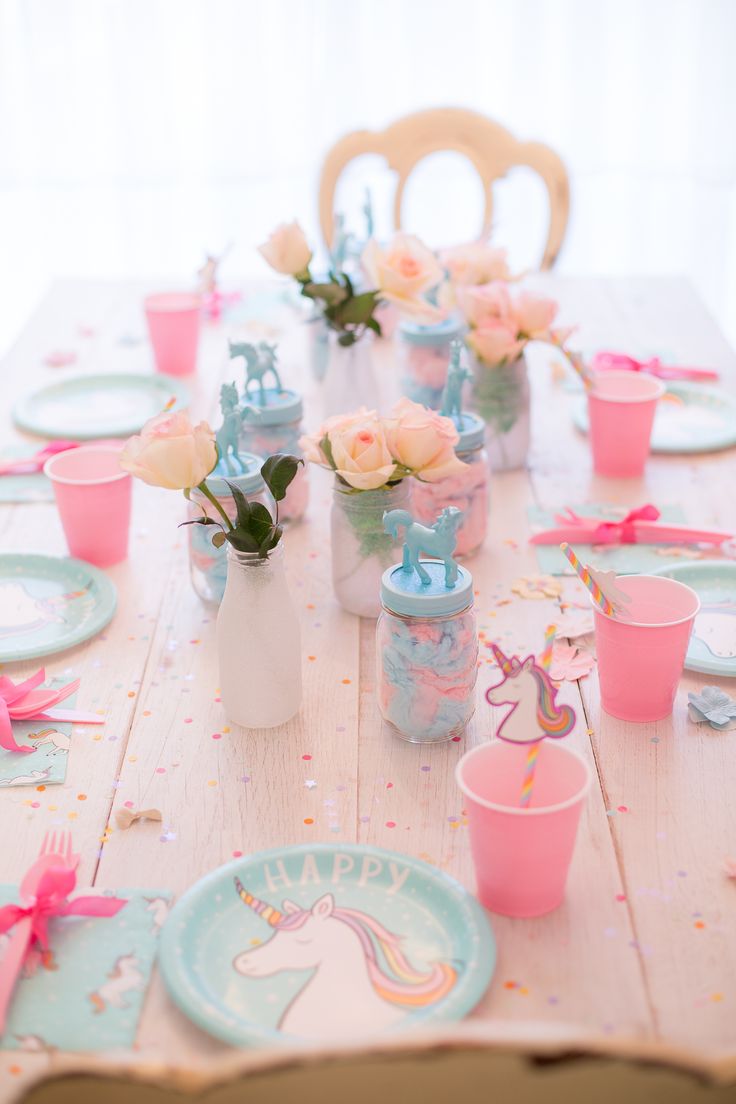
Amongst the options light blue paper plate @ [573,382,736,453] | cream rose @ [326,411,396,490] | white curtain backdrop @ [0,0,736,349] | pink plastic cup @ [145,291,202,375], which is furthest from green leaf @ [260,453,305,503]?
white curtain backdrop @ [0,0,736,349]

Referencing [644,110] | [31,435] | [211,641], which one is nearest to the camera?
[211,641]

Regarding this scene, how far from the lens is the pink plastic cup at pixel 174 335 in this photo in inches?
74.9

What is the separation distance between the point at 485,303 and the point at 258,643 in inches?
26.3

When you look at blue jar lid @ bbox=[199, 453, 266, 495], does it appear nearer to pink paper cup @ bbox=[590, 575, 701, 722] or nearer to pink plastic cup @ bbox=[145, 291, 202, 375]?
pink paper cup @ bbox=[590, 575, 701, 722]

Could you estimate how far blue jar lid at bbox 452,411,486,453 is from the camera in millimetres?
1347

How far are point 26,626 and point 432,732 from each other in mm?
453

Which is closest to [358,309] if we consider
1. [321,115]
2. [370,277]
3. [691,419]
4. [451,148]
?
[370,277]

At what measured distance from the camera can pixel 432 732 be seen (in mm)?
1055

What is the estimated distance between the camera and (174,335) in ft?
6.28

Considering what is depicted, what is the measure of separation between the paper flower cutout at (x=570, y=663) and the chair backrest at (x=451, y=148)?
1.44 metres

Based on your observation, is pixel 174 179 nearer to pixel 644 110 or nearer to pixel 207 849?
pixel 644 110

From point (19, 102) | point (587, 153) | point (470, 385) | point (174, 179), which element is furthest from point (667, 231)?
point (470, 385)

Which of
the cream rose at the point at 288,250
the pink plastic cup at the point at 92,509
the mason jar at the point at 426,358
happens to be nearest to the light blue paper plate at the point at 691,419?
the mason jar at the point at 426,358

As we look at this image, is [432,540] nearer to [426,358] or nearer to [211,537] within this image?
[211,537]
